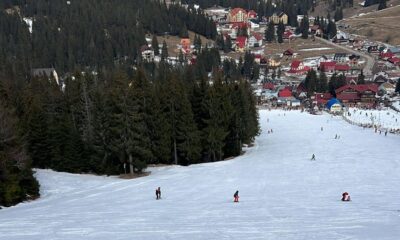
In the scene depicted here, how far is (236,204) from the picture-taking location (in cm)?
2477

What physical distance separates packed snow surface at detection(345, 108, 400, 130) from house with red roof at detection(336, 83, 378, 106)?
14824mm

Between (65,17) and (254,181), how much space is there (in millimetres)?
151542

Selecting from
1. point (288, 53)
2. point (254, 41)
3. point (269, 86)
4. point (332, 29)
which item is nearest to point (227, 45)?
point (254, 41)

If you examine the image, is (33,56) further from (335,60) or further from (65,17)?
(335,60)

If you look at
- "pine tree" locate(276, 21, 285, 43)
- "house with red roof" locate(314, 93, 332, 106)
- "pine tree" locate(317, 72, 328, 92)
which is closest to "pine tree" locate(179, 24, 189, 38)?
"pine tree" locate(276, 21, 285, 43)

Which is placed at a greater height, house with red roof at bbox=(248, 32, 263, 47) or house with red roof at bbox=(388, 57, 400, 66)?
house with red roof at bbox=(248, 32, 263, 47)

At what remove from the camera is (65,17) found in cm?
16812

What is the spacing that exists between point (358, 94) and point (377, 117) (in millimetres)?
30710

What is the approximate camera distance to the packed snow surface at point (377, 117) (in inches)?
3276

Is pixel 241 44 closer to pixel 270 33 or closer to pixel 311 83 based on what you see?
pixel 270 33

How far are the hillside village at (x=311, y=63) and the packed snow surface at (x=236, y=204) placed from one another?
253ft

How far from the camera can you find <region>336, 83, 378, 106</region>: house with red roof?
120m

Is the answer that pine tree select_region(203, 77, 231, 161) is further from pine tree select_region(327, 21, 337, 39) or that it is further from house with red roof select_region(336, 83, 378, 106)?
pine tree select_region(327, 21, 337, 39)

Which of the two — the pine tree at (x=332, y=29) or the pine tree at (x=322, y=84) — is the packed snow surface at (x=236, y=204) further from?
the pine tree at (x=332, y=29)
